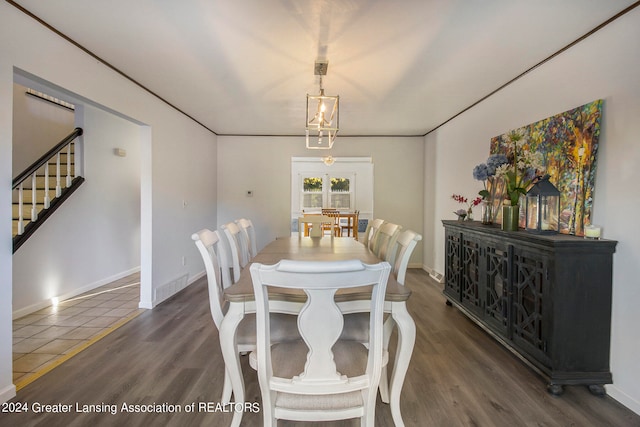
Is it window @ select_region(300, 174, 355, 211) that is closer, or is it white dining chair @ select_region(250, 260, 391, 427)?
Result: white dining chair @ select_region(250, 260, 391, 427)

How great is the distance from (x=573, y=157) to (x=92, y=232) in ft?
18.1

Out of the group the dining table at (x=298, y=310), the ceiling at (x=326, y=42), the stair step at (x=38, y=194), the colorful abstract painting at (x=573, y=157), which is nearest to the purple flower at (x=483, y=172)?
the colorful abstract painting at (x=573, y=157)

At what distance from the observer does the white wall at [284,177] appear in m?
5.70

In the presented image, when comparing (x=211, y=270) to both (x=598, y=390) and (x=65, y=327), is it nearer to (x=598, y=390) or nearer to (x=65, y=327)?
(x=65, y=327)

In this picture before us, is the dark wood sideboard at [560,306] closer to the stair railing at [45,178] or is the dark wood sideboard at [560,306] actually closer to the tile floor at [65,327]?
the tile floor at [65,327]

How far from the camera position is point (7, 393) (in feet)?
6.07

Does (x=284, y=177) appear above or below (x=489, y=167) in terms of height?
above

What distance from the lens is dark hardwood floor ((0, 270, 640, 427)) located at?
5.67 feet

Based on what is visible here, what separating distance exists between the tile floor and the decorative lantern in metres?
3.82

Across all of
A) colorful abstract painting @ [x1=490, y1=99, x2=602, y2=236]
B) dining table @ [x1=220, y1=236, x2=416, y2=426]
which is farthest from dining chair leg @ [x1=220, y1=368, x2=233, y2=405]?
colorful abstract painting @ [x1=490, y1=99, x2=602, y2=236]

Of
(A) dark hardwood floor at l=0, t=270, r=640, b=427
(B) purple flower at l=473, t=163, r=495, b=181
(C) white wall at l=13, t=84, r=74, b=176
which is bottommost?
(A) dark hardwood floor at l=0, t=270, r=640, b=427

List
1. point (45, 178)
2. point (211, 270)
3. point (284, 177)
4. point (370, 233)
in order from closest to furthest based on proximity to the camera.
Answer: point (211, 270), point (370, 233), point (45, 178), point (284, 177)

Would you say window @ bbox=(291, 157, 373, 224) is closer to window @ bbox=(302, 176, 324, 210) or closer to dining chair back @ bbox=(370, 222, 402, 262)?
window @ bbox=(302, 176, 324, 210)

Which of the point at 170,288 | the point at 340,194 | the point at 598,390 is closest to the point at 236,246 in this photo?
the point at 170,288
